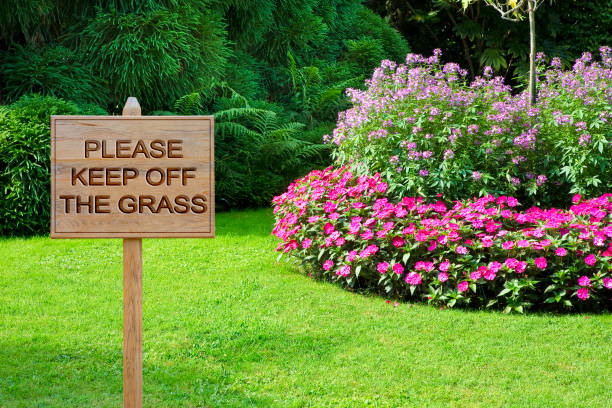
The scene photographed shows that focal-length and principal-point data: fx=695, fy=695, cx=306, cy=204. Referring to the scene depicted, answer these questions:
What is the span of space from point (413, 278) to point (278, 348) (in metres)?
1.17

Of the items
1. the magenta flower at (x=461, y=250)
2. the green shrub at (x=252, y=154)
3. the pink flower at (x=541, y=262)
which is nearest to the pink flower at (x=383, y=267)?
the magenta flower at (x=461, y=250)

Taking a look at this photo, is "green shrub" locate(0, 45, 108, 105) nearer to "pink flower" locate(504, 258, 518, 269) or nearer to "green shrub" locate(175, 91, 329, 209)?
"green shrub" locate(175, 91, 329, 209)

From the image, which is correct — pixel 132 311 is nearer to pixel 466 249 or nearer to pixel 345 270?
pixel 345 270

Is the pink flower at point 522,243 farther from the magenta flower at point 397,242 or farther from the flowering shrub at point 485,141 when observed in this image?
the magenta flower at point 397,242

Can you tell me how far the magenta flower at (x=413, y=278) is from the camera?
185 inches

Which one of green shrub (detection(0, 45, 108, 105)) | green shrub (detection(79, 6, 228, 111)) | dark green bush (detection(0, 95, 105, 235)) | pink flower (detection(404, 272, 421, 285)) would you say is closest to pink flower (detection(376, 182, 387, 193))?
pink flower (detection(404, 272, 421, 285))

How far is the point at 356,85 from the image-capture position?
1095 cm

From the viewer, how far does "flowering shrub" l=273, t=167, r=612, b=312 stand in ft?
15.1

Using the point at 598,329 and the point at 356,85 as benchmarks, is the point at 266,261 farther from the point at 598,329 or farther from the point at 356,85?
the point at 356,85

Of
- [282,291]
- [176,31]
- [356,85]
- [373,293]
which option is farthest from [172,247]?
[356,85]

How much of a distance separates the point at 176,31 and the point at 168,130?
21.2ft

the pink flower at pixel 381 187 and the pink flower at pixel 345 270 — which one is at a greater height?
the pink flower at pixel 381 187

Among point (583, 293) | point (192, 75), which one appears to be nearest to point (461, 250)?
point (583, 293)

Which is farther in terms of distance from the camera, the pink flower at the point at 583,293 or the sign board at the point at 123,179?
the pink flower at the point at 583,293
